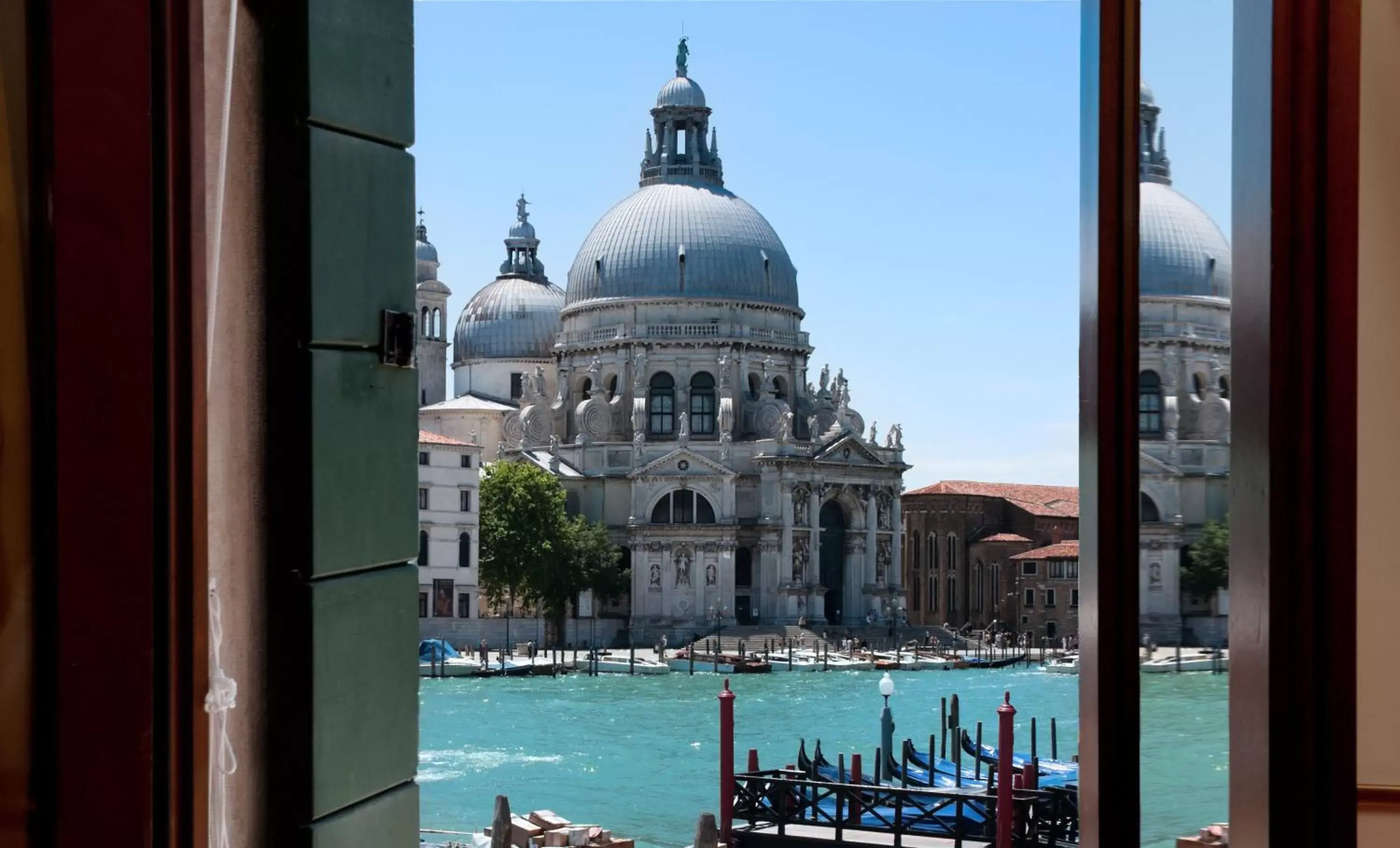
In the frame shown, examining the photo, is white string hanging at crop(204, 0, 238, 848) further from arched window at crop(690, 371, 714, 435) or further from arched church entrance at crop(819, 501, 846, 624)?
arched window at crop(690, 371, 714, 435)

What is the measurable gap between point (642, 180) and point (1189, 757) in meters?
40.4

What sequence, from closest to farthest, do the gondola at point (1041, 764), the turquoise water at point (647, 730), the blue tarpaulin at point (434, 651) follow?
the gondola at point (1041, 764), the turquoise water at point (647, 730), the blue tarpaulin at point (434, 651)

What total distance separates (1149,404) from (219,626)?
0.78 m

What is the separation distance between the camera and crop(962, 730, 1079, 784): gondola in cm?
1521

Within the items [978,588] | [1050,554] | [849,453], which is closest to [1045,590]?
[1050,554]

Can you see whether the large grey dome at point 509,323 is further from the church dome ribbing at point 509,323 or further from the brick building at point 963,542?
the brick building at point 963,542

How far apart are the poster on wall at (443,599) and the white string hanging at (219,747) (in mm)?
32068

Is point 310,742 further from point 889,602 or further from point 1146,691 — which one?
point 889,602

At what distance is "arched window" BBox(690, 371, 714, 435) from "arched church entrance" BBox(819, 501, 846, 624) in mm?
3011

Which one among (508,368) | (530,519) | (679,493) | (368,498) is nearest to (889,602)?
(679,493)

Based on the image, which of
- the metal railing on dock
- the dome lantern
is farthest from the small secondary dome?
the metal railing on dock

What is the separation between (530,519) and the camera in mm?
33938

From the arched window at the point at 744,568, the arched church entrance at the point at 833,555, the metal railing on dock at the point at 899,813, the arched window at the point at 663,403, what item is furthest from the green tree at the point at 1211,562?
the arched window at the point at 663,403

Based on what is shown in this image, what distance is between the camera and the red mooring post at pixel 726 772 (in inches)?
418
